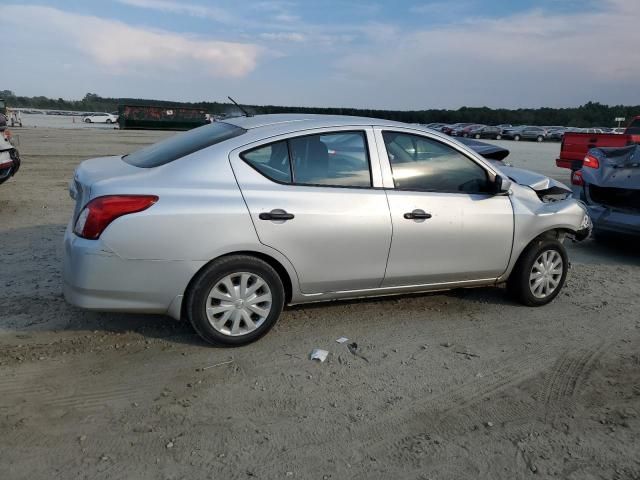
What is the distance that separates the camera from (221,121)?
4711mm

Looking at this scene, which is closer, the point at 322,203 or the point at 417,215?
the point at 322,203

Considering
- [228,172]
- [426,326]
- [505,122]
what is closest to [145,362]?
[228,172]

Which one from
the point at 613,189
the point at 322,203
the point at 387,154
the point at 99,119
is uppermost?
the point at 387,154

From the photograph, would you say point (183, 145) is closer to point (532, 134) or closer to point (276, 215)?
point (276, 215)

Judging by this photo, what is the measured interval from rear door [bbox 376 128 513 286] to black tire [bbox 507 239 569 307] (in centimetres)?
21

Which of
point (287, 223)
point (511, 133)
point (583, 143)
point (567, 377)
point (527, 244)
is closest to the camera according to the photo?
point (567, 377)

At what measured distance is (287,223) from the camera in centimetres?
386

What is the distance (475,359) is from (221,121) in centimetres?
283

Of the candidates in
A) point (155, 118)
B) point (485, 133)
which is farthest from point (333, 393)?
point (485, 133)

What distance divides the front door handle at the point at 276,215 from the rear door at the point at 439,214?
0.86m

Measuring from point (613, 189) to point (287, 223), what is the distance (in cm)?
502

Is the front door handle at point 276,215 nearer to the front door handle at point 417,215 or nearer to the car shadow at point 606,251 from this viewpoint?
the front door handle at point 417,215

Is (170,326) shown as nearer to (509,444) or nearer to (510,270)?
(509,444)

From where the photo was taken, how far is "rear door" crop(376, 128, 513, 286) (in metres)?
4.28
